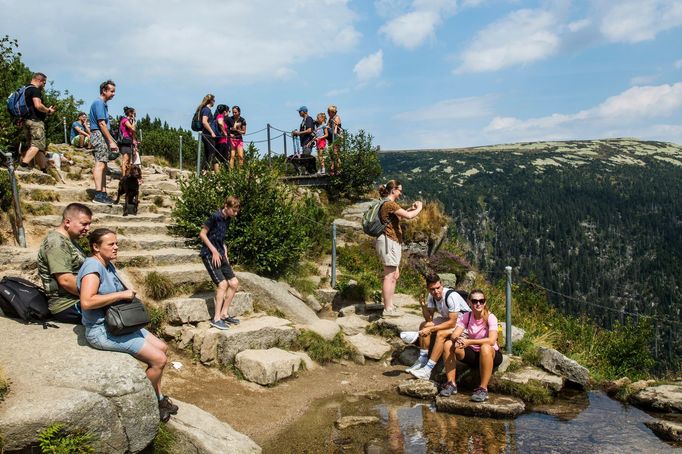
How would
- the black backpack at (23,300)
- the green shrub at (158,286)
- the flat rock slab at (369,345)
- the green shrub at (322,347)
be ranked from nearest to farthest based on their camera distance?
1. the black backpack at (23,300)
2. the green shrub at (322,347)
3. the green shrub at (158,286)
4. the flat rock slab at (369,345)

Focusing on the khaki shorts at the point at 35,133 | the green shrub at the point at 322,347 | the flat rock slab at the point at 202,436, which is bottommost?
the green shrub at the point at 322,347

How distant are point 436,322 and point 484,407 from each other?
172cm

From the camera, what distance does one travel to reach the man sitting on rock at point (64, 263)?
476 centimetres

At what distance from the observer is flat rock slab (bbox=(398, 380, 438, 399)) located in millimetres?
7180

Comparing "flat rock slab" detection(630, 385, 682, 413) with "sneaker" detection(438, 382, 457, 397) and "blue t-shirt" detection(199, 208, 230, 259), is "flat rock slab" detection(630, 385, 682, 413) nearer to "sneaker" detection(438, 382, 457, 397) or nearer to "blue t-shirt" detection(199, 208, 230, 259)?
"sneaker" detection(438, 382, 457, 397)

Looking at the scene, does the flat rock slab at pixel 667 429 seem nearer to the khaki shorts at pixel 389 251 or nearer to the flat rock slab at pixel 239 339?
the khaki shorts at pixel 389 251

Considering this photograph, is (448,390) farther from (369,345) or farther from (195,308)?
(195,308)

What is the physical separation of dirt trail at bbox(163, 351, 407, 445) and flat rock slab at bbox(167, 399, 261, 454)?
1.50 ft

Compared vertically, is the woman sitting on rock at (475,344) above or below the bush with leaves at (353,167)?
below

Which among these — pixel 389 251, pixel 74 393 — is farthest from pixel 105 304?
pixel 389 251

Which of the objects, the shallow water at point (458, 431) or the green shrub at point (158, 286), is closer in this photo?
the shallow water at point (458, 431)

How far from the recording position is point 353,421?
20.3 feet

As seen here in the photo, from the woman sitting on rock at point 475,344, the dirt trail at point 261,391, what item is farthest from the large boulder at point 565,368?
the dirt trail at point 261,391

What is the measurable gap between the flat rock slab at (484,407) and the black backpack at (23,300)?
4.76 m
